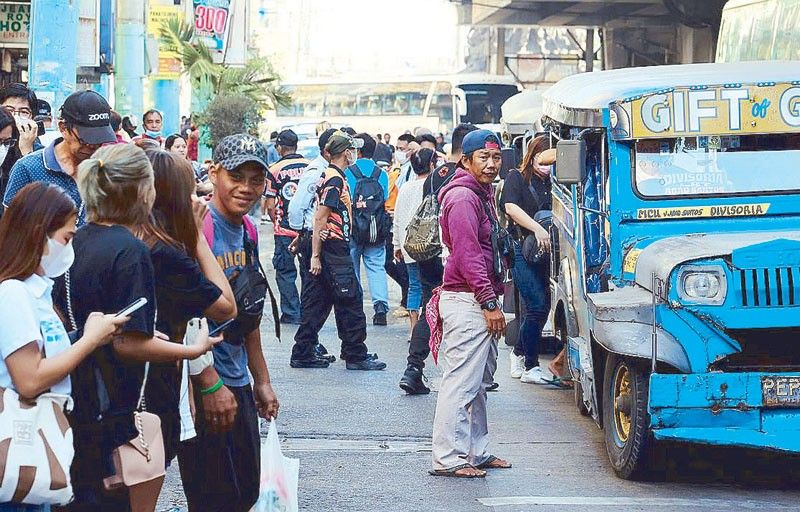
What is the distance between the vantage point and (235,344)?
526 cm

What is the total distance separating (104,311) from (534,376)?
6647 mm

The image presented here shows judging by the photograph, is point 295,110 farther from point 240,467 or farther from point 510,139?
point 240,467

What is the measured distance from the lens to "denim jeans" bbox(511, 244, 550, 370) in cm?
1031

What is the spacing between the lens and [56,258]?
409 cm

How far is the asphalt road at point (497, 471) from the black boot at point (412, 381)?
75mm

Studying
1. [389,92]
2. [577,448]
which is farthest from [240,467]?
[389,92]

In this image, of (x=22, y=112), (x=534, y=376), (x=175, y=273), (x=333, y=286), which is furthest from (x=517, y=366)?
(x=175, y=273)

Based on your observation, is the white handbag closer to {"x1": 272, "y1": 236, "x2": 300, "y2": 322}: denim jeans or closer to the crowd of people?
the crowd of people

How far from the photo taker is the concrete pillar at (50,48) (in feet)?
40.6

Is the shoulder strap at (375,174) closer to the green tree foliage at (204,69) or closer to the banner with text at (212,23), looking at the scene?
the green tree foliage at (204,69)

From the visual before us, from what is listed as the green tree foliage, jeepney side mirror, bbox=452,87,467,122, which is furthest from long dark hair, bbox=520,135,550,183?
jeepney side mirror, bbox=452,87,467,122

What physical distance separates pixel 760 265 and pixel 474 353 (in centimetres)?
157

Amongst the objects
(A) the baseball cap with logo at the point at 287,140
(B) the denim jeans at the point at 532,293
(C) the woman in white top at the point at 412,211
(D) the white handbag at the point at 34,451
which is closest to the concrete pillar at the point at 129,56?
(A) the baseball cap with logo at the point at 287,140

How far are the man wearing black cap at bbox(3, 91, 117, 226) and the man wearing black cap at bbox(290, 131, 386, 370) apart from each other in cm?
435
